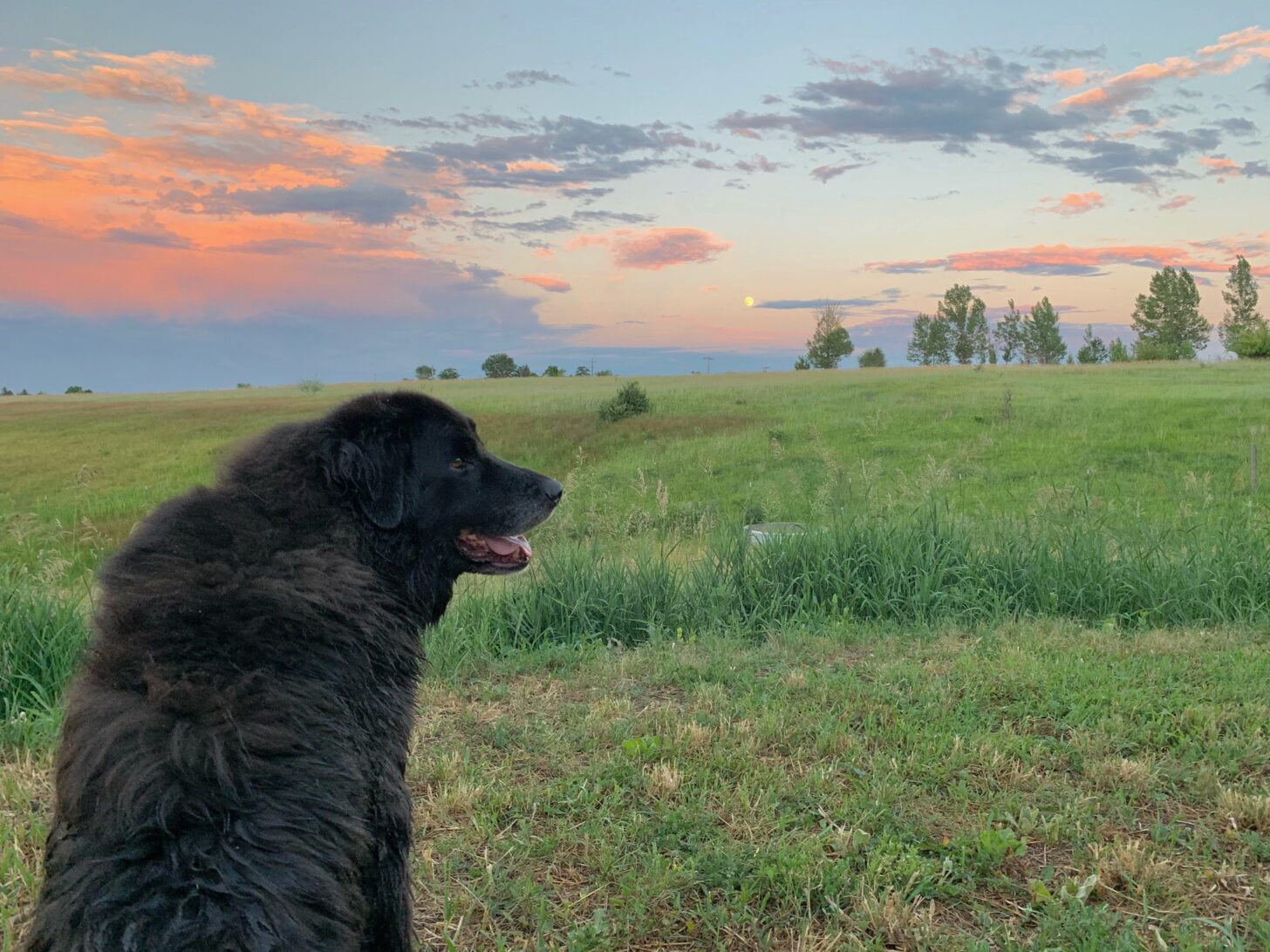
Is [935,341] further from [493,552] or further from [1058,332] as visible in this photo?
[493,552]

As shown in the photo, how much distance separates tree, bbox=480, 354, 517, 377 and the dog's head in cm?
6621

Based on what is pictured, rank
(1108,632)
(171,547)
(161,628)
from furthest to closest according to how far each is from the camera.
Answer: (1108,632)
(171,547)
(161,628)

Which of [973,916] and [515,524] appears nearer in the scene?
[973,916]

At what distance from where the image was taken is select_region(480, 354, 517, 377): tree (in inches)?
2707

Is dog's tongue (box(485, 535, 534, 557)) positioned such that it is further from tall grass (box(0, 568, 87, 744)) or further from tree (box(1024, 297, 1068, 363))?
tree (box(1024, 297, 1068, 363))

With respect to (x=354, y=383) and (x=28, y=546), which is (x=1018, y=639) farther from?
(x=354, y=383)

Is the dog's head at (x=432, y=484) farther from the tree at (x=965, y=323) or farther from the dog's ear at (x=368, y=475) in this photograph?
the tree at (x=965, y=323)

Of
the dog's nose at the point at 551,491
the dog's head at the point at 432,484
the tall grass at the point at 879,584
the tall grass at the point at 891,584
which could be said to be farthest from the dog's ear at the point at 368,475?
the tall grass at the point at 891,584

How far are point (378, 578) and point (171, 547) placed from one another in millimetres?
654

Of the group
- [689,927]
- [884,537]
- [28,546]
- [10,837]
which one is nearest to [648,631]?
[884,537]

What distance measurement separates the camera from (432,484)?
3.29 meters

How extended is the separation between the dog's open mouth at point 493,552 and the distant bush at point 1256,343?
259 ft

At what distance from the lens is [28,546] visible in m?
6.43

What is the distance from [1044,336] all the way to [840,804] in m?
109
